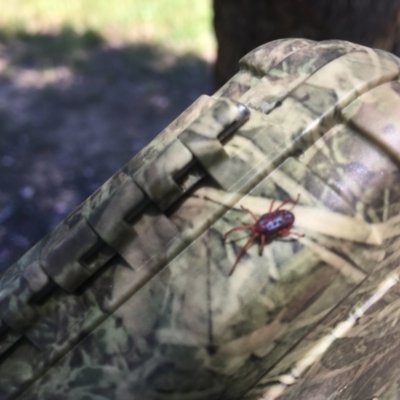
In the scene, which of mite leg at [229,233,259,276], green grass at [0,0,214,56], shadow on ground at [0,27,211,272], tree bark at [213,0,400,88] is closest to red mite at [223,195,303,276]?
mite leg at [229,233,259,276]

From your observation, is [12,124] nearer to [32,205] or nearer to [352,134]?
[32,205]

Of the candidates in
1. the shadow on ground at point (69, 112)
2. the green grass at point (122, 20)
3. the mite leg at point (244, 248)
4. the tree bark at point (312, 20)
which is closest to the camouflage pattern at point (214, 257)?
the mite leg at point (244, 248)

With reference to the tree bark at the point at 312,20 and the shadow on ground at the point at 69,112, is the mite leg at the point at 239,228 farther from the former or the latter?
the shadow on ground at the point at 69,112

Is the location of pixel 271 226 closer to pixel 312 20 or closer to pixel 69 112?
pixel 312 20

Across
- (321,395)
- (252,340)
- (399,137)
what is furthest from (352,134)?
(321,395)

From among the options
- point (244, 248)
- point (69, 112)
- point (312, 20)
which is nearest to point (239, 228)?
point (244, 248)
